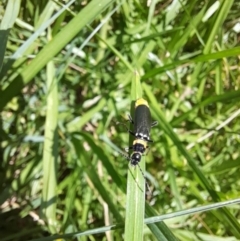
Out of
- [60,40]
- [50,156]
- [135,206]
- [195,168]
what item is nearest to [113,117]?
[50,156]

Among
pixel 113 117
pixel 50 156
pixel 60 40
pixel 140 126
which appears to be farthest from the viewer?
pixel 113 117

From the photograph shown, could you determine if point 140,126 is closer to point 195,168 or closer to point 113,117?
point 195,168

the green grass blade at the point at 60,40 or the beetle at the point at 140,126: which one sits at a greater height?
the green grass blade at the point at 60,40

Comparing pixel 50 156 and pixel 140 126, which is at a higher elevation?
pixel 50 156

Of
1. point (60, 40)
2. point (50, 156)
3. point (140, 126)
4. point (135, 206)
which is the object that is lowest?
point (135, 206)

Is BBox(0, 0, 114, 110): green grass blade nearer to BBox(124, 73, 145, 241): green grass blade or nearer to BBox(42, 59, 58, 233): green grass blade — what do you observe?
BBox(42, 59, 58, 233): green grass blade

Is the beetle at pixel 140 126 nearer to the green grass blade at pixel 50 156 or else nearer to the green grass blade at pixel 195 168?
the green grass blade at pixel 195 168

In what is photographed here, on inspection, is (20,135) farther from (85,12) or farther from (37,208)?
(85,12)

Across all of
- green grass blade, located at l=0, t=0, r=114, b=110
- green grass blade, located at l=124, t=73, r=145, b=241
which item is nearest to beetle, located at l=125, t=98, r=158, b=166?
green grass blade, located at l=124, t=73, r=145, b=241

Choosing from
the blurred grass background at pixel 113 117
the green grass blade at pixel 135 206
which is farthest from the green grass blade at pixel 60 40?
the green grass blade at pixel 135 206

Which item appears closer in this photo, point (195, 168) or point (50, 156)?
point (195, 168)
